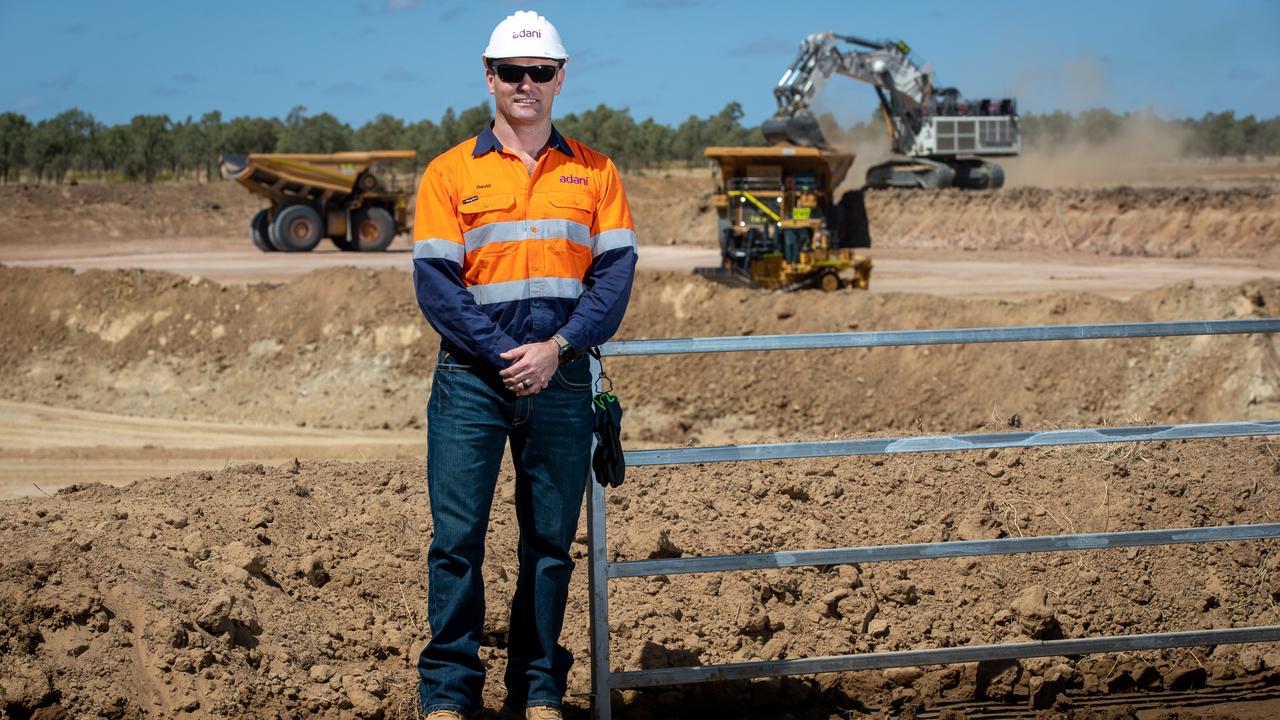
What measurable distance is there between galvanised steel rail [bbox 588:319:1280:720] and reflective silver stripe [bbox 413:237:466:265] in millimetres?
621

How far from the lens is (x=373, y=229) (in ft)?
91.8

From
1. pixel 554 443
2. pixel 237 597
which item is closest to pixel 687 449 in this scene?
pixel 554 443

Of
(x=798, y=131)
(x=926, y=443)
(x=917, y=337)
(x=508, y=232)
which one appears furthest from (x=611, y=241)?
(x=798, y=131)

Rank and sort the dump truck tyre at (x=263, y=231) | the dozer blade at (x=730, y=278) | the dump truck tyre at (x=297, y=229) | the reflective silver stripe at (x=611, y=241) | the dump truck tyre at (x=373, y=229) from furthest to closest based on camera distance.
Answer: the dump truck tyre at (x=263, y=231), the dump truck tyre at (x=373, y=229), the dump truck tyre at (x=297, y=229), the dozer blade at (x=730, y=278), the reflective silver stripe at (x=611, y=241)

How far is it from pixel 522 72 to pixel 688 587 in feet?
8.20

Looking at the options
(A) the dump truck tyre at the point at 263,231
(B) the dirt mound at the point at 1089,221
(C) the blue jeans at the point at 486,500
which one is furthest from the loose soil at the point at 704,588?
(B) the dirt mound at the point at 1089,221

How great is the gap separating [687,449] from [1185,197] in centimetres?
3032

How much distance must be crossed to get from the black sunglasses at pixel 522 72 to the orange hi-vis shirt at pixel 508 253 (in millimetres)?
188

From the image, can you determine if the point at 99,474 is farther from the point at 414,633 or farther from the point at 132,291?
the point at 414,633

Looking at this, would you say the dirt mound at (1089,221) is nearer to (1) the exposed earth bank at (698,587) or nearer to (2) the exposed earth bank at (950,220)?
(2) the exposed earth bank at (950,220)

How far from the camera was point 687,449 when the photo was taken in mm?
4160

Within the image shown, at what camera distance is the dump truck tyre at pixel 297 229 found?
1073 inches

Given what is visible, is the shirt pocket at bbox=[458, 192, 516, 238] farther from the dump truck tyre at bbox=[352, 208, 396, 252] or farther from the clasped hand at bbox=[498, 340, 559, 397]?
the dump truck tyre at bbox=[352, 208, 396, 252]

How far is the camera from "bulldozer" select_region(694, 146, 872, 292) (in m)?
18.8
